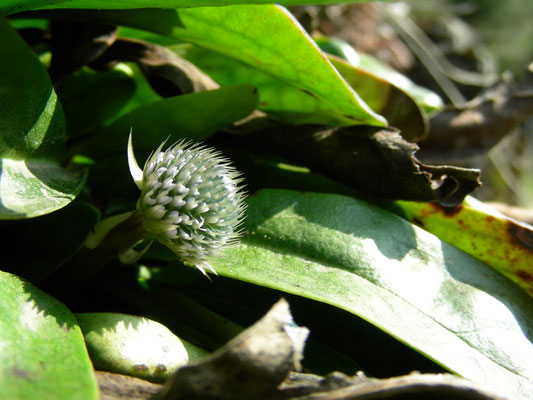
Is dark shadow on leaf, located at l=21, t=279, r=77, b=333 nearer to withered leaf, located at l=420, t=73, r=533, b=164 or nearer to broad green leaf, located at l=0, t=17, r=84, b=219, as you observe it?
broad green leaf, located at l=0, t=17, r=84, b=219

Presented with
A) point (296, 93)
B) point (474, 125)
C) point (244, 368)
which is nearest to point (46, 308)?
point (244, 368)

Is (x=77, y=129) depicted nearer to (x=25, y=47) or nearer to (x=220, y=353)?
(x=25, y=47)

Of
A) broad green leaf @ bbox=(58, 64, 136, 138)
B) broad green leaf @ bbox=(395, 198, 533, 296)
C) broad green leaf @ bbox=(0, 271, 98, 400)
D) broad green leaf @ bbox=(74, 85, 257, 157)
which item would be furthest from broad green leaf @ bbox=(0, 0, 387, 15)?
broad green leaf @ bbox=(395, 198, 533, 296)

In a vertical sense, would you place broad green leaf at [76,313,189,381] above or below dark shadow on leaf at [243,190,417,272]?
below

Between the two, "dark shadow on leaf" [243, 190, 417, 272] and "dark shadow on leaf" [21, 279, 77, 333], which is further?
"dark shadow on leaf" [243, 190, 417, 272]

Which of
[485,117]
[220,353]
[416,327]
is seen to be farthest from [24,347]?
[485,117]
